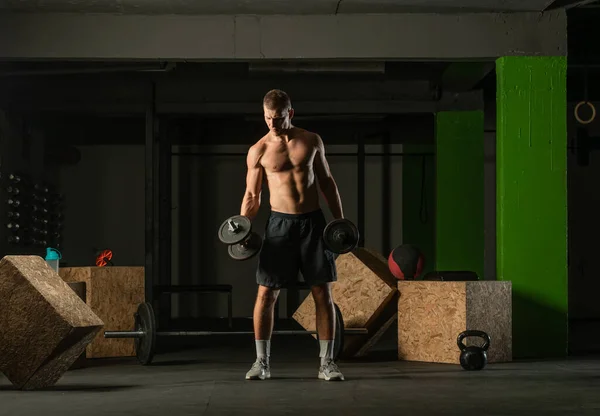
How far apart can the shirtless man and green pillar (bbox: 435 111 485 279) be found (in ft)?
13.4

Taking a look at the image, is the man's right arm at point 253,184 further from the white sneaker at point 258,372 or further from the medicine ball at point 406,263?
the medicine ball at point 406,263

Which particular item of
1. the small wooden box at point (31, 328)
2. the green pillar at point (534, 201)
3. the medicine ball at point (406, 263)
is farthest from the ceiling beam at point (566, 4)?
the small wooden box at point (31, 328)

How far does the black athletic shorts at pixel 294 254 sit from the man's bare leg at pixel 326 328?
0.06 meters

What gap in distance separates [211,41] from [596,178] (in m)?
6.34

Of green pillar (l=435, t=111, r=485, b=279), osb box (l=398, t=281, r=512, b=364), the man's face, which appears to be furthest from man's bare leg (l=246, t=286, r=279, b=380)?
green pillar (l=435, t=111, r=485, b=279)

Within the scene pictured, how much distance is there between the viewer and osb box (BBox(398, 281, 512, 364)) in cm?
542

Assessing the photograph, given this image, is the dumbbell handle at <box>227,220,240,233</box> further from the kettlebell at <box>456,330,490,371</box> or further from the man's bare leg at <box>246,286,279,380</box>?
the kettlebell at <box>456,330,490,371</box>

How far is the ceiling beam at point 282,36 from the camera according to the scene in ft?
19.7

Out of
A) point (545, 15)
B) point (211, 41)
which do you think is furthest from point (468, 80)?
point (211, 41)

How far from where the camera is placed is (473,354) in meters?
5.08

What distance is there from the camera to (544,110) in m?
5.96

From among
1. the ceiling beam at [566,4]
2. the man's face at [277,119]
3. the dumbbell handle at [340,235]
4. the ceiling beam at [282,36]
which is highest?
the ceiling beam at [566,4]

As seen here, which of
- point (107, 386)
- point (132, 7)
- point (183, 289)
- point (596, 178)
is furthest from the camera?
point (596, 178)

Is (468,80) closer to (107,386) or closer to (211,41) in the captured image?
(211,41)
